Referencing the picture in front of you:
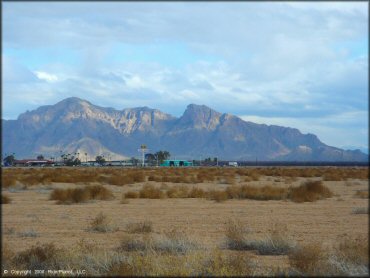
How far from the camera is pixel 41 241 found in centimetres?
1869

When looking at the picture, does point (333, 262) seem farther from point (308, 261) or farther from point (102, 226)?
point (102, 226)

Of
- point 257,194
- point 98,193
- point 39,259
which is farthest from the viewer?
point 257,194

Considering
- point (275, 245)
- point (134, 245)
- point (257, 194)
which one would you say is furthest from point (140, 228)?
point (257, 194)

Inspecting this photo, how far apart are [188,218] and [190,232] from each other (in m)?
5.00

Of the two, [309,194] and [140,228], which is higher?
[309,194]

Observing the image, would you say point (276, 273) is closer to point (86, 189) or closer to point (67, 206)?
point (67, 206)

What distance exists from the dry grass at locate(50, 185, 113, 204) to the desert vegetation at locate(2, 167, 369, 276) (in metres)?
0.06

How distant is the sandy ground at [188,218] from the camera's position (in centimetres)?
1934

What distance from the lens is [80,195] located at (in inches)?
1383

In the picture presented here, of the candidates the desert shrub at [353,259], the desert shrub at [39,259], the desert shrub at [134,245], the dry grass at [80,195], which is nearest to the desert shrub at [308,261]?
the desert shrub at [353,259]

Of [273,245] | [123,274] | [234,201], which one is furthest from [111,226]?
[234,201]

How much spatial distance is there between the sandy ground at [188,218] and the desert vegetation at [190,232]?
44mm

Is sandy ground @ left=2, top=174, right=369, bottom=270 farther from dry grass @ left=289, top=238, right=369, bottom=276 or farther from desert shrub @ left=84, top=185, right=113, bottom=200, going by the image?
dry grass @ left=289, top=238, right=369, bottom=276

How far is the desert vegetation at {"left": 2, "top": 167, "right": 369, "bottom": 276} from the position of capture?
12.6m
